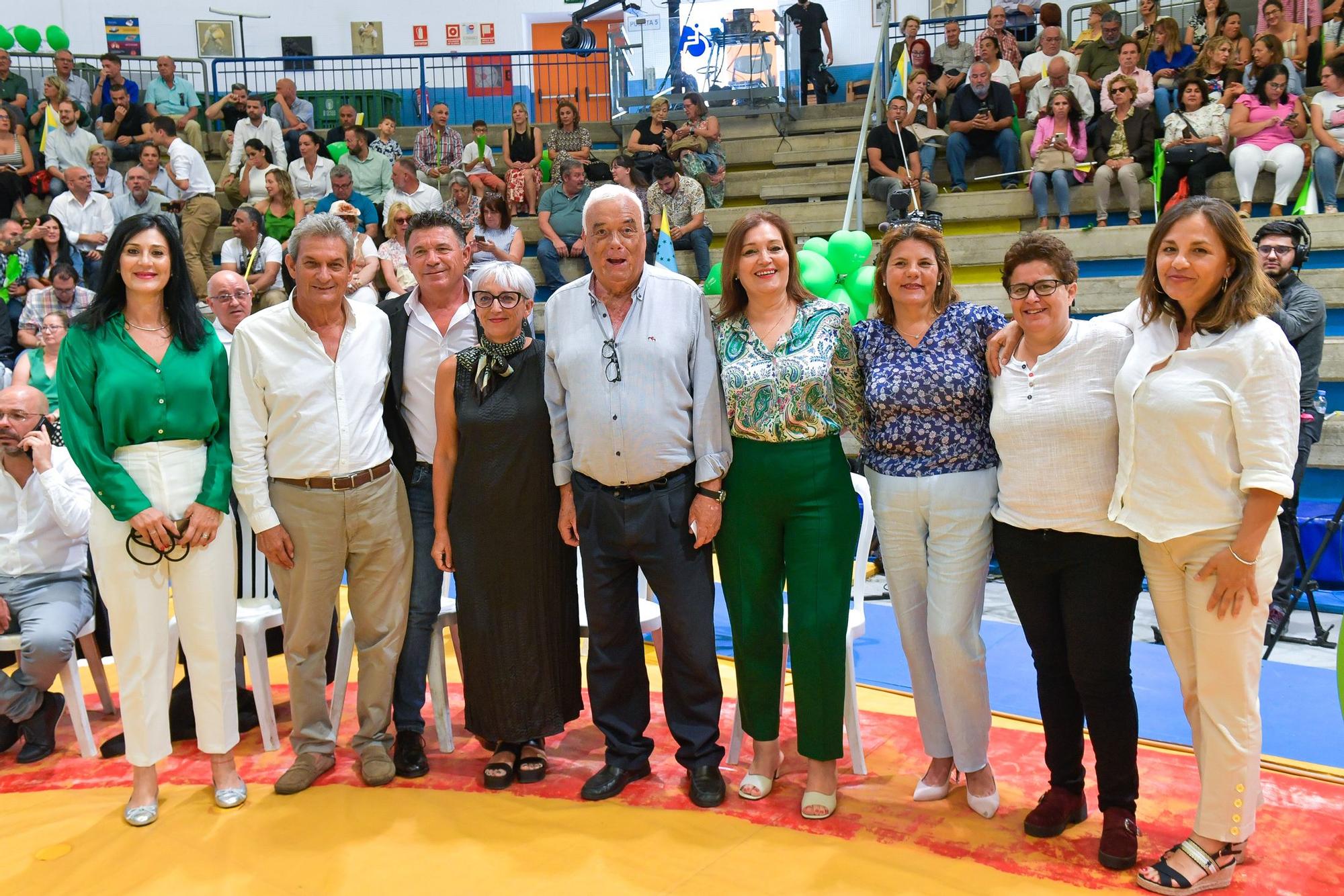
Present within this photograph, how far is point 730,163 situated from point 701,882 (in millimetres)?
8596

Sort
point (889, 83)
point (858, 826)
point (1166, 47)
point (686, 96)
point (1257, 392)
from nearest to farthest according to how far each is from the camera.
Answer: point (1257, 392) < point (858, 826) < point (1166, 47) < point (686, 96) < point (889, 83)

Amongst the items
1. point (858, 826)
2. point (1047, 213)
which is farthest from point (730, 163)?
point (858, 826)

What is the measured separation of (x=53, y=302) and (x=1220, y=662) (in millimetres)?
7248

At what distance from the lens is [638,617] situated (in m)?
3.13

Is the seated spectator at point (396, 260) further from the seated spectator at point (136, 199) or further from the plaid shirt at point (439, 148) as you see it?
the plaid shirt at point (439, 148)

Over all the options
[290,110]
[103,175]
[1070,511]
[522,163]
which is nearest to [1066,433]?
[1070,511]

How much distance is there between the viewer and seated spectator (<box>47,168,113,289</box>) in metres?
8.69

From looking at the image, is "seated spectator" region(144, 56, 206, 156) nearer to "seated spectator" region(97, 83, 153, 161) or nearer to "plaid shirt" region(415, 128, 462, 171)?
"seated spectator" region(97, 83, 153, 161)

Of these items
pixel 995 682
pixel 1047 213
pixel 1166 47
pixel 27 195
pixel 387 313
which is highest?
pixel 1166 47

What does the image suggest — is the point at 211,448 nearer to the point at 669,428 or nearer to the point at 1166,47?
the point at 669,428

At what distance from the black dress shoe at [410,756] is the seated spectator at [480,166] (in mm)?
6567

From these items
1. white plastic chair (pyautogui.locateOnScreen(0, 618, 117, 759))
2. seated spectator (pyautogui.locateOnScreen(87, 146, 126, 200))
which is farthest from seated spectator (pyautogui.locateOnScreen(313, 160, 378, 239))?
white plastic chair (pyautogui.locateOnScreen(0, 618, 117, 759))

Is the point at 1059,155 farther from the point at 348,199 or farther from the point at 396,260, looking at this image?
the point at 348,199

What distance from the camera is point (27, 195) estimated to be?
9.95 meters
